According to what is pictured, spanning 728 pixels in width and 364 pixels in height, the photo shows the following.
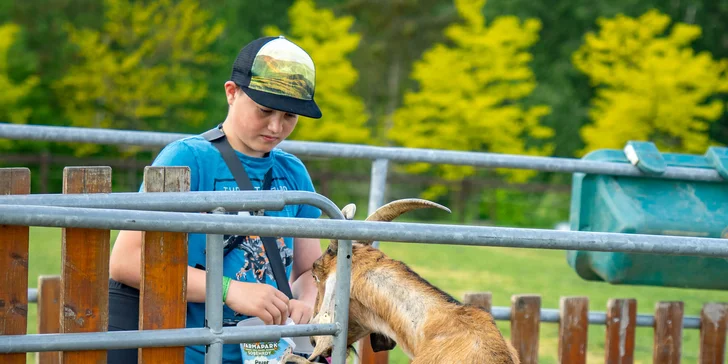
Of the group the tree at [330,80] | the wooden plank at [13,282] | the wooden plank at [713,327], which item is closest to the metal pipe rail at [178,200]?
the wooden plank at [13,282]

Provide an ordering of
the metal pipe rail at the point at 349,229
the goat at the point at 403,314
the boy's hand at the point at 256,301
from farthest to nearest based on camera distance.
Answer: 1. the goat at the point at 403,314
2. the boy's hand at the point at 256,301
3. the metal pipe rail at the point at 349,229

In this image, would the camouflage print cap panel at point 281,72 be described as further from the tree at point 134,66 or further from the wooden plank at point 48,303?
the tree at point 134,66

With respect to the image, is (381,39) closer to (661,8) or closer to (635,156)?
(661,8)

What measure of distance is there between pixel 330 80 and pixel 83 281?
106 ft

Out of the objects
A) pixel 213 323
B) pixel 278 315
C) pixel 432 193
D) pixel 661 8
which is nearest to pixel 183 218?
pixel 213 323

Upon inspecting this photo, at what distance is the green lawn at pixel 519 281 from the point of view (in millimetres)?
9227

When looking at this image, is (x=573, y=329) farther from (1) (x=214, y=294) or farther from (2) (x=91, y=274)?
(2) (x=91, y=274)

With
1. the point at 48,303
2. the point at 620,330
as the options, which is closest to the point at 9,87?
the point at 48,303

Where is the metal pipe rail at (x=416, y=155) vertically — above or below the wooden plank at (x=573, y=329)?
above

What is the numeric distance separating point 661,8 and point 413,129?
39.6 feet

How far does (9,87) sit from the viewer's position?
3097cm

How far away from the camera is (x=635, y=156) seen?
5.24m

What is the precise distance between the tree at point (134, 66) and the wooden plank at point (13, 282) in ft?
99.9

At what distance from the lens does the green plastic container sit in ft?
16.6
